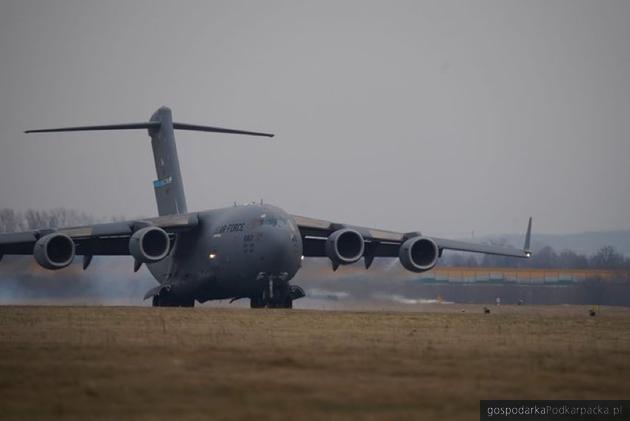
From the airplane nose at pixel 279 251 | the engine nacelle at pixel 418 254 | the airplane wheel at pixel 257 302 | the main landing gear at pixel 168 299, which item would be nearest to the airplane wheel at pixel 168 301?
the main landing gear at pixel 168 299

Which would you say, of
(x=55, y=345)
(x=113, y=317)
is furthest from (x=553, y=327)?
(x=55, y=345)

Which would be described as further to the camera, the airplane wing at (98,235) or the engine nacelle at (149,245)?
the airplane wing at (98,235)

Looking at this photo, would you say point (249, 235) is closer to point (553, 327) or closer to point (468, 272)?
point (553, 327)

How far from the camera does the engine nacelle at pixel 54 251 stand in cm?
3234

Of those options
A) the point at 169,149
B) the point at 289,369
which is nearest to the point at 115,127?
the point at 169,149

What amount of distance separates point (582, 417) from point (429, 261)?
2507 cm

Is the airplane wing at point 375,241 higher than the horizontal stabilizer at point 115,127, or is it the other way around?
the horizontal stabilizer at point 115,127

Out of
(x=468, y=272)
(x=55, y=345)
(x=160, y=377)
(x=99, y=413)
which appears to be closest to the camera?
(x=99, y=413)

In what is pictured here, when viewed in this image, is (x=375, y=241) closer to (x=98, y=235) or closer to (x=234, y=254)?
(x=234, y=254)

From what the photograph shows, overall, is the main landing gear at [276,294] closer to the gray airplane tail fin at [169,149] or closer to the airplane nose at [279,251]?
the airplane nose at [279,251]

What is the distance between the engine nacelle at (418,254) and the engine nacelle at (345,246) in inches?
66.0

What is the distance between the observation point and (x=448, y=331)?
20188mm

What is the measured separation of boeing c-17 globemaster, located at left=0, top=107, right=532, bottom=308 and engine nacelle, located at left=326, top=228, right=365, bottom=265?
0.11ft

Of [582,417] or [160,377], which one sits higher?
[160,377]
